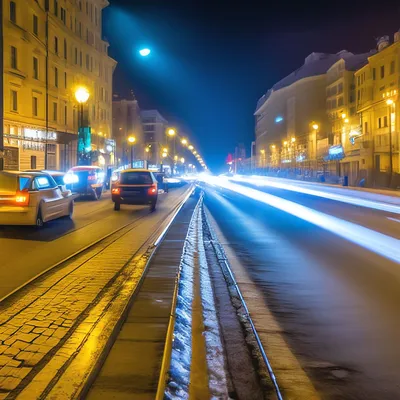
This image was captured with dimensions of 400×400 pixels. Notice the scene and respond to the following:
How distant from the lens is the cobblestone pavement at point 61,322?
408 cm

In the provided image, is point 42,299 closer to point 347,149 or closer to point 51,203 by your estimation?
point 51,203

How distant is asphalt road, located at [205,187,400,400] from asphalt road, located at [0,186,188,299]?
11.7ft

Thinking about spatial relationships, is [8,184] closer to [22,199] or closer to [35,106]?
[22,199]

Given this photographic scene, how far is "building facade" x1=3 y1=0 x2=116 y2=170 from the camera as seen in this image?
39.4 metres

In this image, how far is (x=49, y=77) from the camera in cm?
4647

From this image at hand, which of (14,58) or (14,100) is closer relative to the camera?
(14,58)

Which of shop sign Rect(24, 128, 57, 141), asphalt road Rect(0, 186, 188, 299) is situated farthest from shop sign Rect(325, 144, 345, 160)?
asphalt road Rect(0, 186, 188, 299)

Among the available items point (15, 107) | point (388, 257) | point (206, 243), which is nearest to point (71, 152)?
point (15, 107)

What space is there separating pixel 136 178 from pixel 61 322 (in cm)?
1630

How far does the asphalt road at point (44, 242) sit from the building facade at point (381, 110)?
35257mm

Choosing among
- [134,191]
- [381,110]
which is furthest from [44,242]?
[381,110]

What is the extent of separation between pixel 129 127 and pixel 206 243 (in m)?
92.6

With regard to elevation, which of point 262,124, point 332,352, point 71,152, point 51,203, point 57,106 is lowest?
point 332,352

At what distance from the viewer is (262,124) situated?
14100cm
